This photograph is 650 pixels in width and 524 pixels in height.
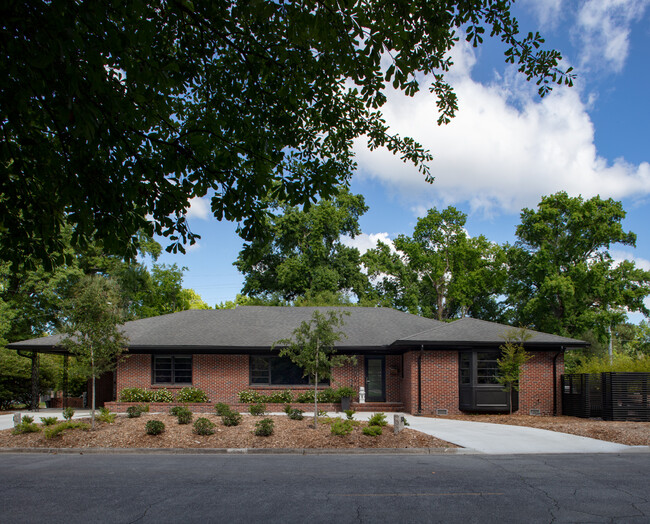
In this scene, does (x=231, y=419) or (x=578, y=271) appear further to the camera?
(x=578, y=271)

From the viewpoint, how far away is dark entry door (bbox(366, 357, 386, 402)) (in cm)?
2622

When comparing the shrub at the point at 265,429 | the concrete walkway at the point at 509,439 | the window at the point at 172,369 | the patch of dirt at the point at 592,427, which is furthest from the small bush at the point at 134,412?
the patch of dirt at the point at 592,427

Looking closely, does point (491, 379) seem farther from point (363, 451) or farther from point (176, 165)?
point (176, 165)

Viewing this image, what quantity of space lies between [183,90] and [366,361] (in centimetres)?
2051

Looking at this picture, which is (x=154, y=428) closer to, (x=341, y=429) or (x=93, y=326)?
(x=93, y=326)

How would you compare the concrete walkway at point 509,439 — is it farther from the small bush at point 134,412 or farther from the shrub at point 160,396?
the shrub at point 160,396

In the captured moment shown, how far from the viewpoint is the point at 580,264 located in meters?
39.3

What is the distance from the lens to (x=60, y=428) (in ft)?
48.8

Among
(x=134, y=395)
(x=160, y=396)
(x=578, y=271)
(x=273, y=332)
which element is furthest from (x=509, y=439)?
(x=578, y=271)

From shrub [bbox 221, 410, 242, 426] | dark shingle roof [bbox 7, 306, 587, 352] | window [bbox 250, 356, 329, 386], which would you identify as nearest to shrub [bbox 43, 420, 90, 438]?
shrub [bbox 221, 410, 242, 426]

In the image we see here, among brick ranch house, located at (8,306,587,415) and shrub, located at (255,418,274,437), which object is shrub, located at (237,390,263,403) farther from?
shrub, located at (255,418,274,437)

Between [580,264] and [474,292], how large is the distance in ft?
32.6

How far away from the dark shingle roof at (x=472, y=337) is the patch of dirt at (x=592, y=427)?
2918 millimetres

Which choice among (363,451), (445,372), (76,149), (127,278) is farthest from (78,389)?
(76,149)
